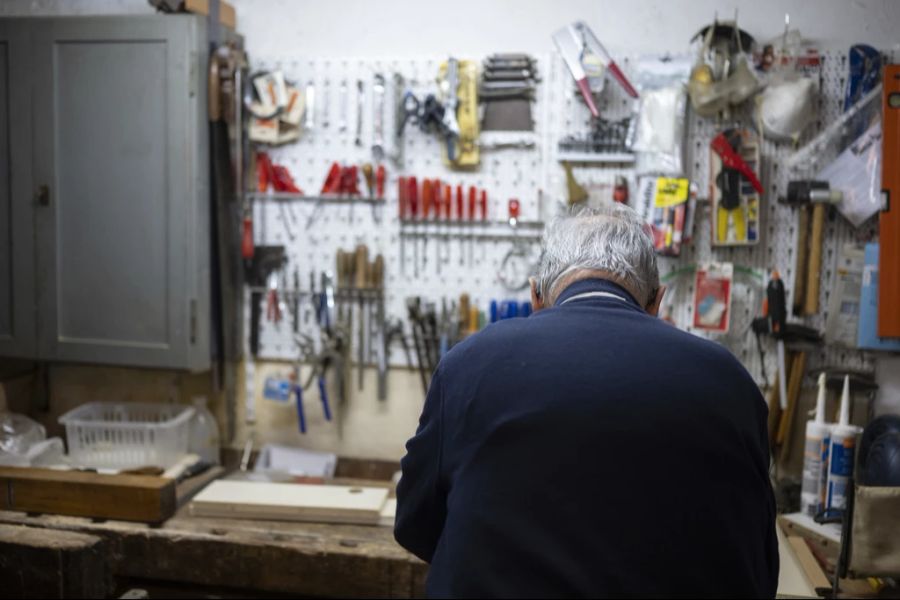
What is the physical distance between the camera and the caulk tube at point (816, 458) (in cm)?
245

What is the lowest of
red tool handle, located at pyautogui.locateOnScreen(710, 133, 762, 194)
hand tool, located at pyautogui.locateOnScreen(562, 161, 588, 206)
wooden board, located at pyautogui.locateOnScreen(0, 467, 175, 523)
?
wooden board, located at pyautogui.locateOnScreen(0, 467, 175, 523)

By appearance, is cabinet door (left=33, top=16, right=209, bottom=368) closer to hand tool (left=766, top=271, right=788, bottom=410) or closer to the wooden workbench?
the wooden workbench

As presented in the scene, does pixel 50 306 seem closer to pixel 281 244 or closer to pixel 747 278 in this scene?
pixel 281 244

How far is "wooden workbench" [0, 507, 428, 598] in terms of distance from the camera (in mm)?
2328

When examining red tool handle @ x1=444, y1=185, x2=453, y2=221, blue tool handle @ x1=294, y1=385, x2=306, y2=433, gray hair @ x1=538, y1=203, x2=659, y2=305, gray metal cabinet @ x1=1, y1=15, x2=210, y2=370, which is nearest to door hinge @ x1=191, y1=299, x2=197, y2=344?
gray metal cabinet @ x1=1, y1=15, x2=210, y2=370

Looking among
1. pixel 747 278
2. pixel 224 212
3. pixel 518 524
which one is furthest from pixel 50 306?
pixel 747 278

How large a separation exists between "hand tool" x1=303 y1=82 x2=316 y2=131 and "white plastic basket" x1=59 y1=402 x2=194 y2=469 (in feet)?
3.47

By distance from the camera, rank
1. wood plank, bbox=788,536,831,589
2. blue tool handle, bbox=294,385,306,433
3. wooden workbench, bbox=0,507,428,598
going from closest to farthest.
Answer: wood plank, bbox=788,536,831,589, wooden workbench, bbox=0,507,428,598, blue tool handle, bbox=294,385,306,433

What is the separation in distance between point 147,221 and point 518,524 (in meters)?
1.89

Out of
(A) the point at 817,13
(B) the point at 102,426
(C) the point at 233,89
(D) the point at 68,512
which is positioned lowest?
(D) the point at 68,512

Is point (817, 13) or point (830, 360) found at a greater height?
point (817, 13)

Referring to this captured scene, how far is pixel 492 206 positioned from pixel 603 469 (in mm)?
1737

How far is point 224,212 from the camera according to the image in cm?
290

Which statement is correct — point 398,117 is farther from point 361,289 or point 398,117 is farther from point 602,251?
point 602,251
